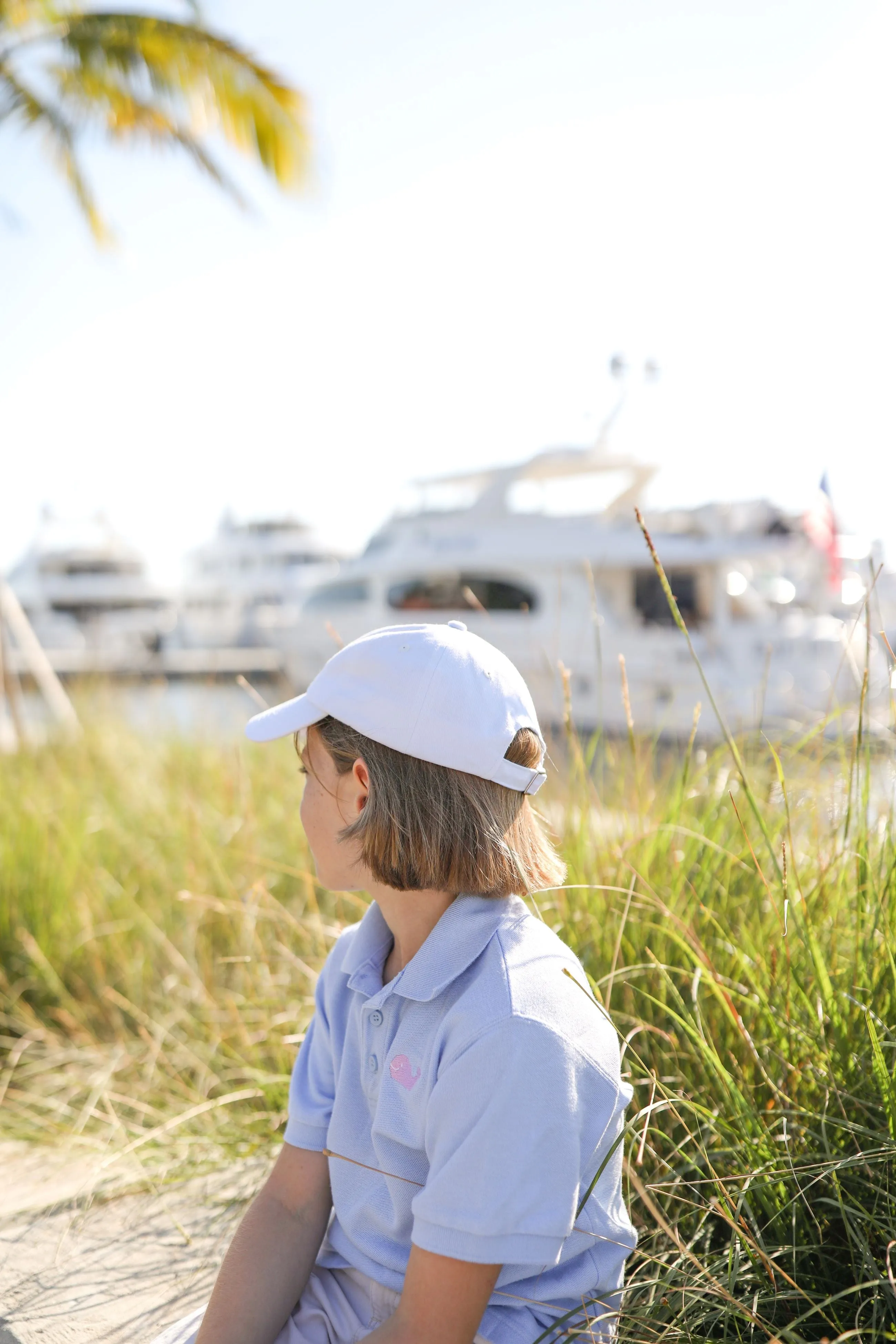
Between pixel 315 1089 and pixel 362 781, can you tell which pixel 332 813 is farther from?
pixel 315 1089

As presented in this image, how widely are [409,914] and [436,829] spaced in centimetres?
16

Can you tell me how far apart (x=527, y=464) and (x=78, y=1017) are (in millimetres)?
12938

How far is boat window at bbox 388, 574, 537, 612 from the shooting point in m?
15.4

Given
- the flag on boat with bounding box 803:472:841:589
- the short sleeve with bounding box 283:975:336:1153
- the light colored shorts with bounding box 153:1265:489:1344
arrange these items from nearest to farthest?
the light colored shorts with bounding box 153:1265:489:1344 < the short sleeve with bounding box 283:975:336:1153 < the flag on boat with bounding box 803:472:841:589

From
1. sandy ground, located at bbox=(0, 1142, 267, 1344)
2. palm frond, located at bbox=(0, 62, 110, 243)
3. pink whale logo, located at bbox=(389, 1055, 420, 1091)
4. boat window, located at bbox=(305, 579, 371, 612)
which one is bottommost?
boat window, located at bbox=(305, 579, 371, 612)

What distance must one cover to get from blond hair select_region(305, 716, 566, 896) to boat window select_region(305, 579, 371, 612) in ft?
52.0

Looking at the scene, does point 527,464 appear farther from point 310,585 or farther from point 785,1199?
point 310,585

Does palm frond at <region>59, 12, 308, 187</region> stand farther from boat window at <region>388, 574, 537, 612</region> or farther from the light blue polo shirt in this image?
the light blue polo shirt

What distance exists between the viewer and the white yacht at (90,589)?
29578mm

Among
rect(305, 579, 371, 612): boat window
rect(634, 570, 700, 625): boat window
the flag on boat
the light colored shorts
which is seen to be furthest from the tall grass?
rect(305, 579, 371, 612): boat window

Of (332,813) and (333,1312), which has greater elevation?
(332,813)

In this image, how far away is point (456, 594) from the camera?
1611 cm

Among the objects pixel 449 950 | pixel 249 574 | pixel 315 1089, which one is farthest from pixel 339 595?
pixel 249 574

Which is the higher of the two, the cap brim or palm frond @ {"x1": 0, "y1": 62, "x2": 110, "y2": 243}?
palm frond @ {"x1": 0, "y1": 62, "x2": 110, "y2": 243}
